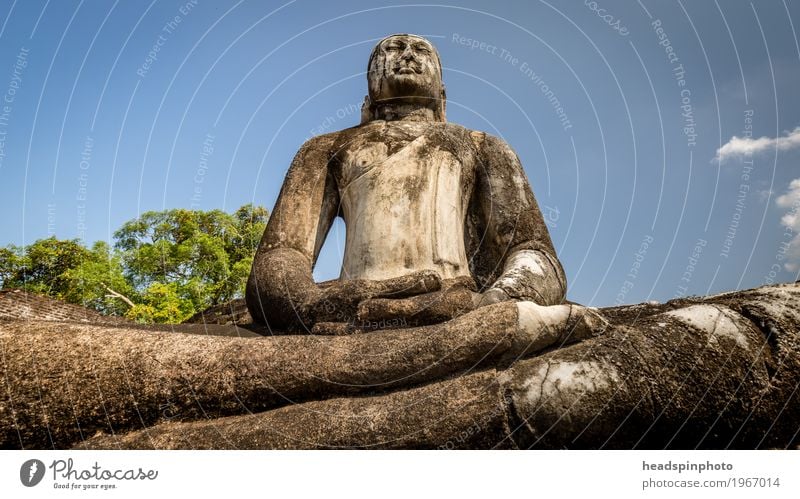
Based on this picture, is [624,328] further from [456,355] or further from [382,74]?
[382,74]

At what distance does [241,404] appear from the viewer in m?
3.43

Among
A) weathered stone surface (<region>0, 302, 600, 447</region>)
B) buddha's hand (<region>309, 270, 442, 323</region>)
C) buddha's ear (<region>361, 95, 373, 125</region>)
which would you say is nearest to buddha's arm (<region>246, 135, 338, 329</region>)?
buddha's hand (<region>309, 270, 442, 323</region>)

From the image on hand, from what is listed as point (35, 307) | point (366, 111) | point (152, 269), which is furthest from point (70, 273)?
point (366, 111)

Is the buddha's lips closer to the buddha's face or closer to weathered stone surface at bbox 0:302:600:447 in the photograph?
the buddha's face

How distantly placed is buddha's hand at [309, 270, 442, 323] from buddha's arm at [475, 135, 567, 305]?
1.50 ft

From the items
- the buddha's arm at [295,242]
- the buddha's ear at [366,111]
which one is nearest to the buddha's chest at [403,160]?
the buddha's arm at [295,242]

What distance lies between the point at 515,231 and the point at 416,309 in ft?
5.92

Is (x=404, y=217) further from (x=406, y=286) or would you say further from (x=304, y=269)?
(x=406, y=286)

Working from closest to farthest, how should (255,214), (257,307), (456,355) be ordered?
(456,355) < (257,307) < (255,214)

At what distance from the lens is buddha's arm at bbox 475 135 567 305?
4629 millimetres

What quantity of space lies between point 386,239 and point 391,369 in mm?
1948

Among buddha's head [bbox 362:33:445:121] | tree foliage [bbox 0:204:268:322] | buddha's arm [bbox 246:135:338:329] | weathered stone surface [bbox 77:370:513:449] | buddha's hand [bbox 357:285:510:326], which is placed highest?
tree foliage [bbox 0:204:268:322]

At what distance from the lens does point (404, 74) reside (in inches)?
238

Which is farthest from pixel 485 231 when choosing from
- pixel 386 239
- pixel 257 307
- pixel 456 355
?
pixel 456 355
